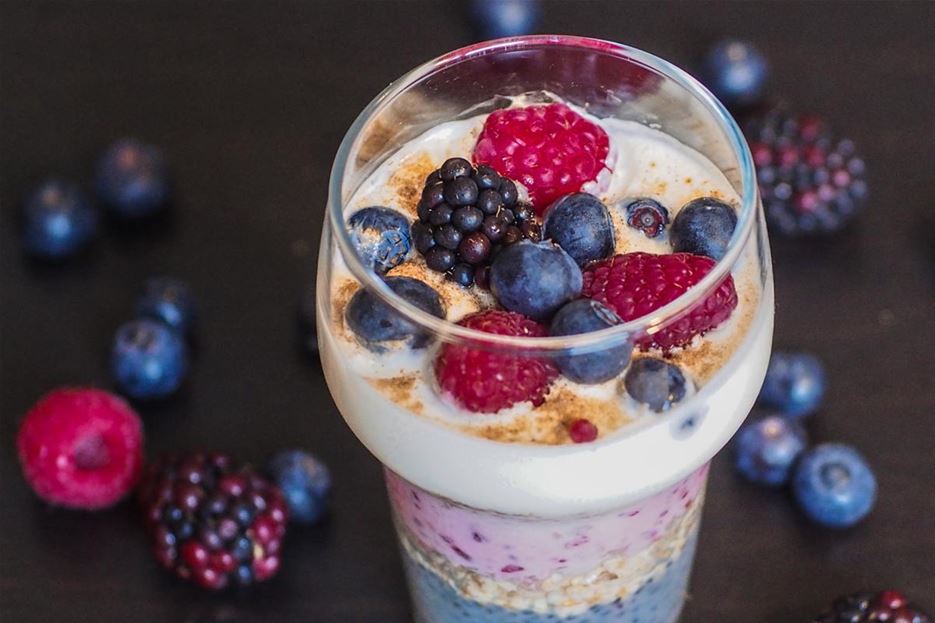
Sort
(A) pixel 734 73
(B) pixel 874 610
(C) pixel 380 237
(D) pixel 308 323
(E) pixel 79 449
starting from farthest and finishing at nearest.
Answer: (A) pixel 734 73, (D) pixel 308 323, (E) pixel 79 449, (B) pixel 874 610, (C) pixel 380 237

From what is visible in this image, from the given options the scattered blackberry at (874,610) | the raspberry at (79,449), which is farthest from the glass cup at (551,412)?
the raspberry at (79,449)

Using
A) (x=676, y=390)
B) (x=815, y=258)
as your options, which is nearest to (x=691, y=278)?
(x=676, y=390)

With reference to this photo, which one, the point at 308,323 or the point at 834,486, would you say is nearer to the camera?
the point at 834,486

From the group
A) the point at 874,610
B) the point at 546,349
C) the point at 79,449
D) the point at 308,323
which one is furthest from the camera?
the point at 308,323

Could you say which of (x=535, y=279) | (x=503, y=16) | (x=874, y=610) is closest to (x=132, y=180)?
(x=503, y=16)

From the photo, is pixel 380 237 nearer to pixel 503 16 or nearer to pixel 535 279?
pixel 535 279

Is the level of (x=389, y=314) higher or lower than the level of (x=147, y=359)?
higher

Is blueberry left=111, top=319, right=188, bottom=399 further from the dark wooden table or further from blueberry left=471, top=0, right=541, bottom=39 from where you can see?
blueberry left=471, top=0, right=541, bottom=39

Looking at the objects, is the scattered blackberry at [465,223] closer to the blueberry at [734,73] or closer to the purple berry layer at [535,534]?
the purple berry layer at [535,534]

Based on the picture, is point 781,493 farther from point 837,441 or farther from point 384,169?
point 384,169
